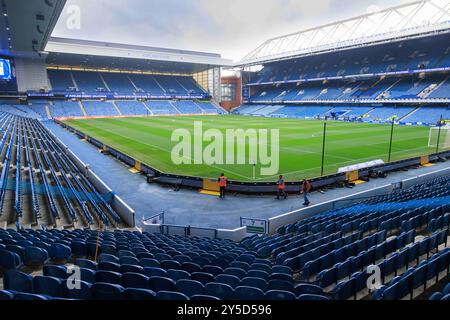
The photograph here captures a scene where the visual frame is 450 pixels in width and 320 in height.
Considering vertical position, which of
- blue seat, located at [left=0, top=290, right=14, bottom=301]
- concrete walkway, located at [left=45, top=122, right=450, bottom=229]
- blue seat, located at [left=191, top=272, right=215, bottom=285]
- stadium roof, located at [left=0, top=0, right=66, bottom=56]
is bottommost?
concrete walkway, located at [left=45, top=122, right=450, bottom=229]

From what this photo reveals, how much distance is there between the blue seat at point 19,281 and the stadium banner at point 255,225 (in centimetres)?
849

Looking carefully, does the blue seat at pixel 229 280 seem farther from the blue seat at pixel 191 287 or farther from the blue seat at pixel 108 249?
the blue seat at pixel 108 249

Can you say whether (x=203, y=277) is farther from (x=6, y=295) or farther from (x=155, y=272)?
(x=6, y=295)

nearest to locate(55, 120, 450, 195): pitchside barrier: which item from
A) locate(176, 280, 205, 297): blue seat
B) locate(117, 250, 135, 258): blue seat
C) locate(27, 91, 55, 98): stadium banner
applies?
locate(117, 250, 135, 258): blue seat

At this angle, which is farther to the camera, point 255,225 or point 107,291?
point 255,225

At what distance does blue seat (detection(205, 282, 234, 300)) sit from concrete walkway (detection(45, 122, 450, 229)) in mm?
8579

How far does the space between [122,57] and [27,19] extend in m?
49.9

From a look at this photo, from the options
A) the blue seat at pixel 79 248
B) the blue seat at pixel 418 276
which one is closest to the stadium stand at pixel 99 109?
the blue seat at pixel 79 248

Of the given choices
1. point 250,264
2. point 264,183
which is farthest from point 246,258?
point 264,183

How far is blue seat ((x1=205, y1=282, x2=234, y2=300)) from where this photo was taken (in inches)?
188

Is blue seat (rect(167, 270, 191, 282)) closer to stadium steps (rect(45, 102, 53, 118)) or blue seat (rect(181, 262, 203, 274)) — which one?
blue seat (rect(181, 262, 203, 274))

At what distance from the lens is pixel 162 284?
16.3 feet
